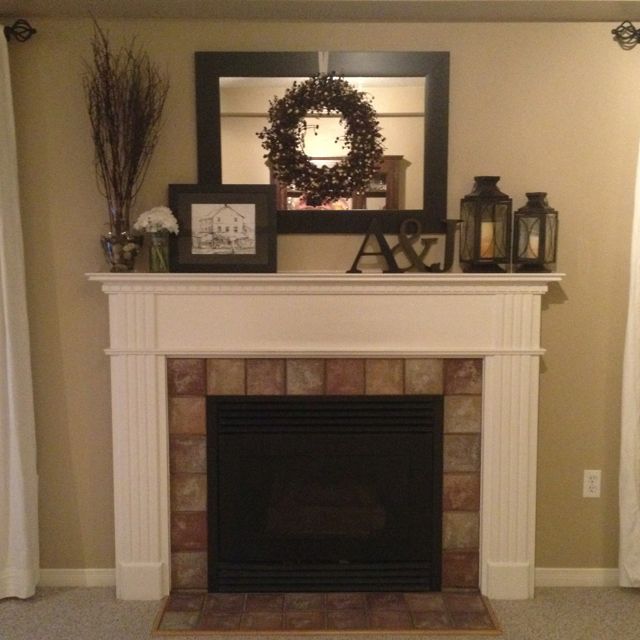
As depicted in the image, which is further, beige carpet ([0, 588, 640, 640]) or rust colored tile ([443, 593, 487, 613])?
rust colored tile ([443, 593, 487, 613])

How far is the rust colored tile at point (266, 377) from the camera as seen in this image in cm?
258

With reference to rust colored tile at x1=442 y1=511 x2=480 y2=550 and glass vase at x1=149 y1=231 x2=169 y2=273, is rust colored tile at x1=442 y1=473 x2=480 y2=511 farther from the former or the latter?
glass vase at x1=149 y1=231 x2=169 y2=273

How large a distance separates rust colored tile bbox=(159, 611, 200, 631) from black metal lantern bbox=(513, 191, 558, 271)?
1.87 meters

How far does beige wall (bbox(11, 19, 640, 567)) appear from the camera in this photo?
2600 mm

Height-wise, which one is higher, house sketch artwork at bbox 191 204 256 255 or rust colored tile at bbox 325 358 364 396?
house sketch artwork at bbox 191 204 256 255

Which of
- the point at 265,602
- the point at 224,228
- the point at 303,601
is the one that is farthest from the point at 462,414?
the point at 224,228

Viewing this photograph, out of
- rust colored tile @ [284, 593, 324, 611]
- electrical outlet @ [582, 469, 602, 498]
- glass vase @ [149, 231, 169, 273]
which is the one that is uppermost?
glass vase @ [149, 231, 169, 273]

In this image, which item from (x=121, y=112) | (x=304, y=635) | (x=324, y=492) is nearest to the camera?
(x=304, y=635)

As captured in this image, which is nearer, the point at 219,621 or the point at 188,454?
the point at 219,621

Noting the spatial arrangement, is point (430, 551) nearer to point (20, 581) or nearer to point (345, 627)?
point (345, 627)

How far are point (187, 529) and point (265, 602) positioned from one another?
424mm

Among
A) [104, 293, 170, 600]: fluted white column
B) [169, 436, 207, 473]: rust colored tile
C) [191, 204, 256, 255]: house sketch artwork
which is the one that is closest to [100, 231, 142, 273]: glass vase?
[104, 293, 170, 600]: fluted white column

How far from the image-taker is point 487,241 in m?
2.58

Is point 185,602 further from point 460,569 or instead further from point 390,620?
point 460,569
